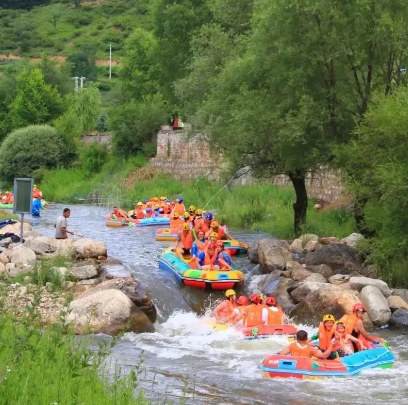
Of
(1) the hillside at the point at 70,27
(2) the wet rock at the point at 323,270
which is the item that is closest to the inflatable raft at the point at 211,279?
(2) the wet rock at the point at 323,270

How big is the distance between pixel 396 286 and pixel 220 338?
5010 mm

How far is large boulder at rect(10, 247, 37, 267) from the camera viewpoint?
684 inches

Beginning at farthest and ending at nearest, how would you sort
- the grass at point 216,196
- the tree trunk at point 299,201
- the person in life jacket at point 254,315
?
the grass at point 216,196
the tree trunk at point 299,201
the person in life jacket at point 254,315

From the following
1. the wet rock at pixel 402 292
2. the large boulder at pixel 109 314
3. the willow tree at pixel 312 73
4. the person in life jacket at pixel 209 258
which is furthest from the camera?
the willow tree at pixel 312 73

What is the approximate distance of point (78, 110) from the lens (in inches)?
2414

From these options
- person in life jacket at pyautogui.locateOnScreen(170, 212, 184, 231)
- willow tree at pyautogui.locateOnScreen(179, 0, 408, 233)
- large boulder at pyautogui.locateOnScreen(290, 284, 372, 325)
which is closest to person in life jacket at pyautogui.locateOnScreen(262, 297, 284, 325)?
large boulder at pyautogui.locateOnScreen(290, 284, 372, 325)

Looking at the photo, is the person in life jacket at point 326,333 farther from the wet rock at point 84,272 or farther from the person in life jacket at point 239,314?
the wet rock at point 84,272

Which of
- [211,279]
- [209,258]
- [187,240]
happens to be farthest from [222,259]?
[187,240]

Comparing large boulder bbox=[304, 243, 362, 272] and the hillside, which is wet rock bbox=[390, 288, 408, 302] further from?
the hillside

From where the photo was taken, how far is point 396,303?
52.3ft

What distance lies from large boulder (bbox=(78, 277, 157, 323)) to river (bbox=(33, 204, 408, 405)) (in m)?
0.33

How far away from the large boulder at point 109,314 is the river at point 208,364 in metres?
0.27

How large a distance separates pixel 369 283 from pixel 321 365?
504cm

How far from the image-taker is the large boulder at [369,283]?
1644 centimetres
